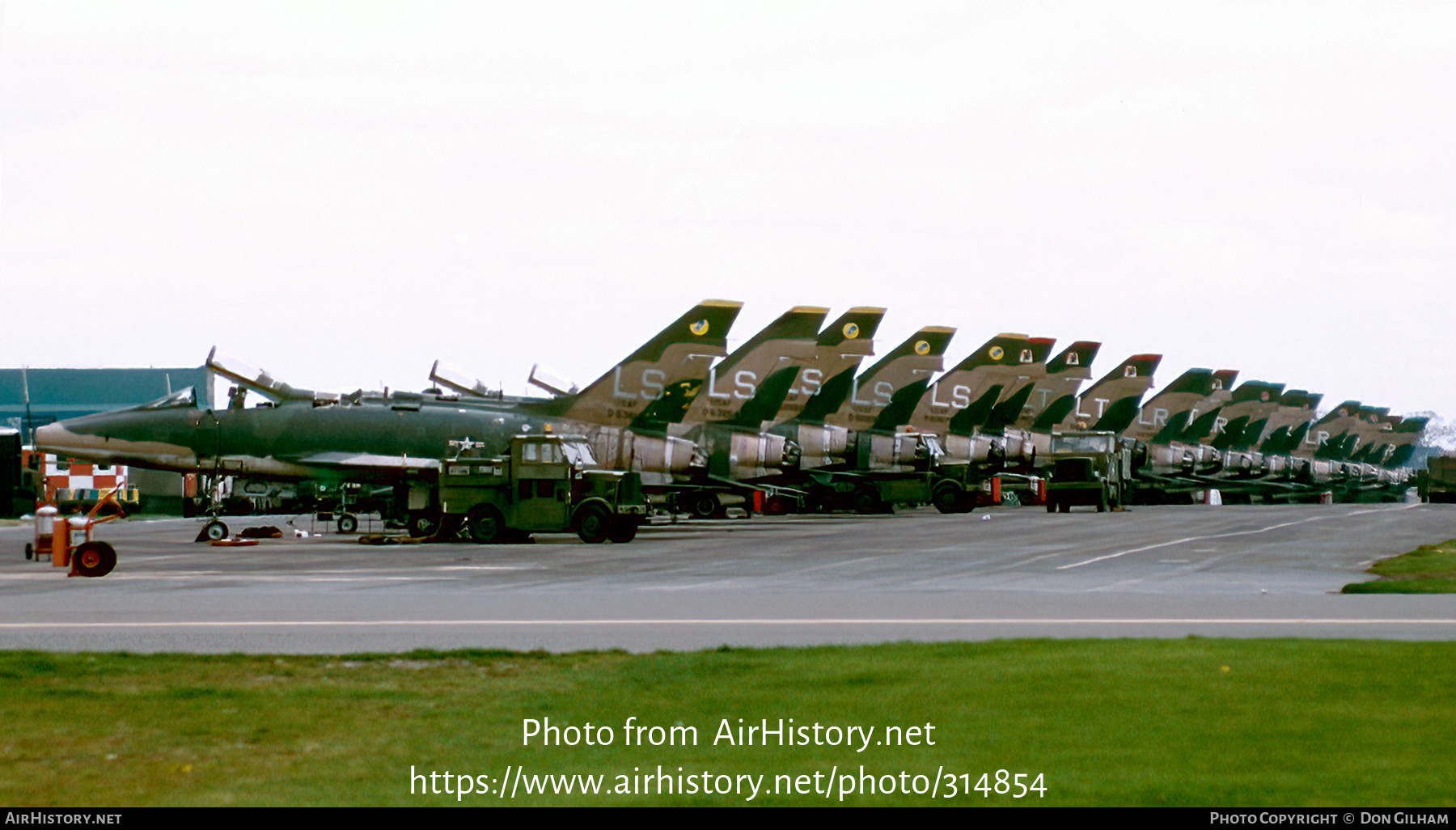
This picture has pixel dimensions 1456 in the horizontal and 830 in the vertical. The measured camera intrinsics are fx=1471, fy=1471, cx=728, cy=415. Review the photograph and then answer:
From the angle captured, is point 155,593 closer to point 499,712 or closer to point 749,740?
point 499,712

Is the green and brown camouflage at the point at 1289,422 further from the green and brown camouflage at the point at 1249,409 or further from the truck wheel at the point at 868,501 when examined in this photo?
the truck wheel at the point at 868,501

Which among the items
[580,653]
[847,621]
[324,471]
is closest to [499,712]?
[580,653]

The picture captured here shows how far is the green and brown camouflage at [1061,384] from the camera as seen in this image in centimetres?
6875

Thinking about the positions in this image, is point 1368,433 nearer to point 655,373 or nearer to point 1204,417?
point 1204,417

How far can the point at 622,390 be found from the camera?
40125 mm

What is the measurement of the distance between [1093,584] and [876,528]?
20.0 meters

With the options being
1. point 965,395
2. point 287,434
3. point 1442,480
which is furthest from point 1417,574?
point 1442,480

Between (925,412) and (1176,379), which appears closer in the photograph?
(925,412)

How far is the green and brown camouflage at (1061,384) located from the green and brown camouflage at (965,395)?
6.09 metres

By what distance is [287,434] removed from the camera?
122 feet

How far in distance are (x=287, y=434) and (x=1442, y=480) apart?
199 feet

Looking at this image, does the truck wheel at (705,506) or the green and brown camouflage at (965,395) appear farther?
the green and brown camouflage at (965,395)

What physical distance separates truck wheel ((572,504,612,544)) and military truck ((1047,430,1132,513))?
2673 centimetres

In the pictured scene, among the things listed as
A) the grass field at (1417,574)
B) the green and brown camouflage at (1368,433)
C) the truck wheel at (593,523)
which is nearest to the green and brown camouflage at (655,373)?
the truck wheel at (593,523)
